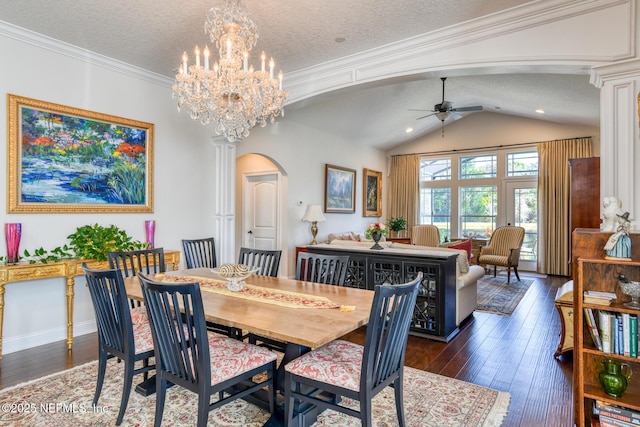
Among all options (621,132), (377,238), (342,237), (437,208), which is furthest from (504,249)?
(621,132)

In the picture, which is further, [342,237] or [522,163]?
[522,163]

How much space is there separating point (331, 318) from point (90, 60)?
12.7 feet

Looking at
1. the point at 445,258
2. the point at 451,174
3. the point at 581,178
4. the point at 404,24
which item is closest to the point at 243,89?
the point at 404,24

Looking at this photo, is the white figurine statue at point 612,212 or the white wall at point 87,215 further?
the white wall at point 87,215

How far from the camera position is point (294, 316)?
78.5 inches

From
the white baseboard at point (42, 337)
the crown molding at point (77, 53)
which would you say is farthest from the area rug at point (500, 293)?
the crown molding at point (77, 53)

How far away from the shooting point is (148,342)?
227 centimetres

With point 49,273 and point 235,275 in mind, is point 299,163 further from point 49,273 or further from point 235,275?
point 235,275

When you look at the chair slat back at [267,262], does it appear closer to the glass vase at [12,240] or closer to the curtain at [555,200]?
the glass vase at [12,240]

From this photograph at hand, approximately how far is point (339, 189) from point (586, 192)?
4.58 meters

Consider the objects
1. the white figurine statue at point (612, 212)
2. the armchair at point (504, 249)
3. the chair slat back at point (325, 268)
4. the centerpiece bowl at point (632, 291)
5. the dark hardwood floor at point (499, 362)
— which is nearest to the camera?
the centerpiece bowl at point (632, 291)

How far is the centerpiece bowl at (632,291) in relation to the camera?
6.43 feet

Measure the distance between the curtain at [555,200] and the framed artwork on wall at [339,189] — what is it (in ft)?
13.5

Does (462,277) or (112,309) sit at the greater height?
(112,309)
